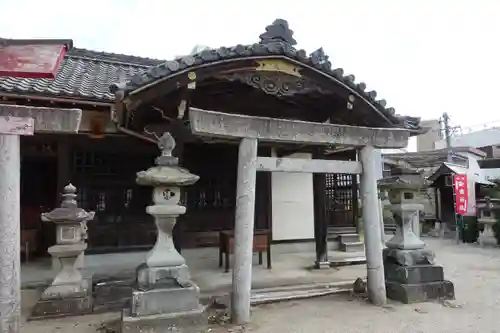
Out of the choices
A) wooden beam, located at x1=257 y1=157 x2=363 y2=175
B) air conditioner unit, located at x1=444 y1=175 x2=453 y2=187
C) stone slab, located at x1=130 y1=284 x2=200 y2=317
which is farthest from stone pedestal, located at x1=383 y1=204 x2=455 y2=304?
air conditioner unit, located at x1=444 y1=175 x2=453 y2=187

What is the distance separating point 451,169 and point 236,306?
16.4 m

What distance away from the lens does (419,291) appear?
6.12 metres

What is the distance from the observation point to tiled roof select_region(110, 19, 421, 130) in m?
4.92

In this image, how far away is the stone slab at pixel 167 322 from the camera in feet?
14.6

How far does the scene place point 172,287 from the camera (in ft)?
15.7

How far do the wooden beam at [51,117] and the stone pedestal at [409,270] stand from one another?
205 inches

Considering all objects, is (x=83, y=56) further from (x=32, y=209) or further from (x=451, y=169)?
(x=451, y=169)

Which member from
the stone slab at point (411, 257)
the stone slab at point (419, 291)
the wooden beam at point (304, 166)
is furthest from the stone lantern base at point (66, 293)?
the stone slab at point (411, 257)

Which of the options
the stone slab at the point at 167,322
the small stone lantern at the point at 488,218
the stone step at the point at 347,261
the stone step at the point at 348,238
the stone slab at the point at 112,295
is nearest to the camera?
the stone slab at the point at 167,322

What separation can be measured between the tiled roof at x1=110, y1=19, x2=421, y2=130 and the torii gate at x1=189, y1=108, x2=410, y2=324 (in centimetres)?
56

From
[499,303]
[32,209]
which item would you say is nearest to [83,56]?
[32,209]

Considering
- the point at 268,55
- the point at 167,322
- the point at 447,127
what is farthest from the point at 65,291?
the point at 447,127

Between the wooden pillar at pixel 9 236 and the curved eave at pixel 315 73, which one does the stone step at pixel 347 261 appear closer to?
the curved eave at pixel 315 73

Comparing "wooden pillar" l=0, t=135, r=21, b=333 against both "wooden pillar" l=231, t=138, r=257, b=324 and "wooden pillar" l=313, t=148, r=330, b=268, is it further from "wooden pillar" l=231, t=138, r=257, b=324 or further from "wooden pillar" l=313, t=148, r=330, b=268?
"wooden pillar" l=313, t=148, r=330, b=268
